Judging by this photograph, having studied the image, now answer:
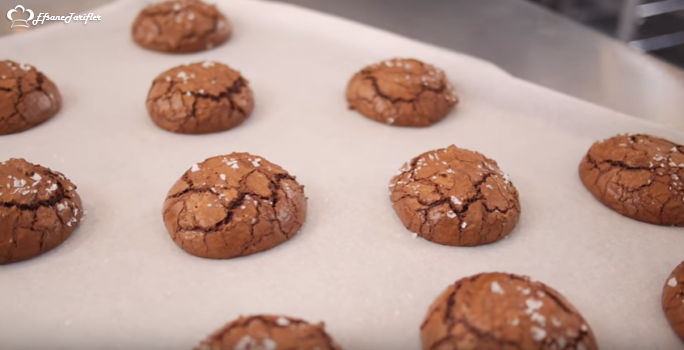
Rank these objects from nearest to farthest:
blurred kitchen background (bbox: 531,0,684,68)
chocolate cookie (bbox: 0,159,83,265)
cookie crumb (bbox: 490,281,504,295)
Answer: cookie crumb (bbox: 490,281,504,295) → chocolate cookie (bbox: 0,159,83,265) → blurred kitchen background (bbox: 531,0,684,68)

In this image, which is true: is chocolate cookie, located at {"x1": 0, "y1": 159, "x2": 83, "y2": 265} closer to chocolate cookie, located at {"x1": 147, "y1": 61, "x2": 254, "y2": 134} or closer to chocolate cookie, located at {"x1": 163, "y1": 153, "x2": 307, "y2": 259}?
chocolate cookie, located at {"x1": 163, "y1": 153, "x2": 307, "y2": 259}

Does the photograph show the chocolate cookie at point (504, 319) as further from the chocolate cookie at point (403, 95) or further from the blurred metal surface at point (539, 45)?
the blurred metal surface at point (539, 45)

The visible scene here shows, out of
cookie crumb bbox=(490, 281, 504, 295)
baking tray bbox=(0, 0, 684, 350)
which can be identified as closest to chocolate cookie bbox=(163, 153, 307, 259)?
baking tray bbox=(0, 0, 684, 350)

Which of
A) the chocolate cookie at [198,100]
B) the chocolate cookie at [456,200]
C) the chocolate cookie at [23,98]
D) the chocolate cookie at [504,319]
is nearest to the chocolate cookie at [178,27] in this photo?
the chocolate cookie at [198,100]

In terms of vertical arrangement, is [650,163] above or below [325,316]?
above

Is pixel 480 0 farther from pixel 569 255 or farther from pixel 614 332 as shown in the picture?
pixel 614 332

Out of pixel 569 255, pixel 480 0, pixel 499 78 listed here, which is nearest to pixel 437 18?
pixel 480 0
